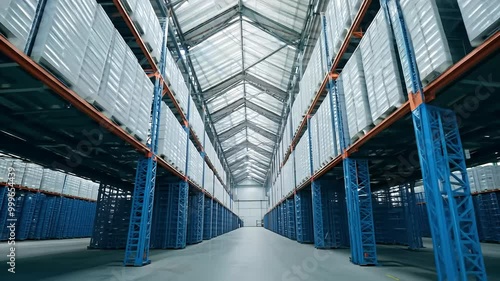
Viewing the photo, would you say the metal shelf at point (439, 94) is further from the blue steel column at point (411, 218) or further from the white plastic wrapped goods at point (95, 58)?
the white plastic wrapped goods at point (95, 58)

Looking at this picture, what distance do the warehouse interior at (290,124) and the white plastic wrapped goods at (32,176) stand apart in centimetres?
8

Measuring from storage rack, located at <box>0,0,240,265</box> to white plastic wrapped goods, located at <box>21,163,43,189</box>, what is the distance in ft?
26.7

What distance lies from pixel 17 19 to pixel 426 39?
6.30 metres

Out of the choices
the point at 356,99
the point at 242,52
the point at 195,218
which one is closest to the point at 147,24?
the point at 356,99

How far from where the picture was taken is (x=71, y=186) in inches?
779

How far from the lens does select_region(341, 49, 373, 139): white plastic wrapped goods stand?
6.77 meters

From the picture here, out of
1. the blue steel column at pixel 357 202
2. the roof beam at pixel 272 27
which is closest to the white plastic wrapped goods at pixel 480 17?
the blue steel column at pixel 357 202

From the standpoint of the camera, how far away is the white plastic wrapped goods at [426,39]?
4.18 m

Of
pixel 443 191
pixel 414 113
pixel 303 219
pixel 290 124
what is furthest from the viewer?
pixel 290 124

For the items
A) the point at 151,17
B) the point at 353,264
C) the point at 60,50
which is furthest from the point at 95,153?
the point at 353,264

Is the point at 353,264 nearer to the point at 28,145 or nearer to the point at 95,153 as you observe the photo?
the point at 95,153

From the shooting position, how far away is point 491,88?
468 centimetres

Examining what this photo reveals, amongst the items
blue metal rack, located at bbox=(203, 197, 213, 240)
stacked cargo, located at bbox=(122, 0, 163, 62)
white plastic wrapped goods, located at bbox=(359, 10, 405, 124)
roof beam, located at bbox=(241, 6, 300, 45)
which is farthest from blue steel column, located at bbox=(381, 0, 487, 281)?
Answer: blue metal rack, located at bbox=(203, 197, 213, 240)

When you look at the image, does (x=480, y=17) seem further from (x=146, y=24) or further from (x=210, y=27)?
(x=210, y=27)
